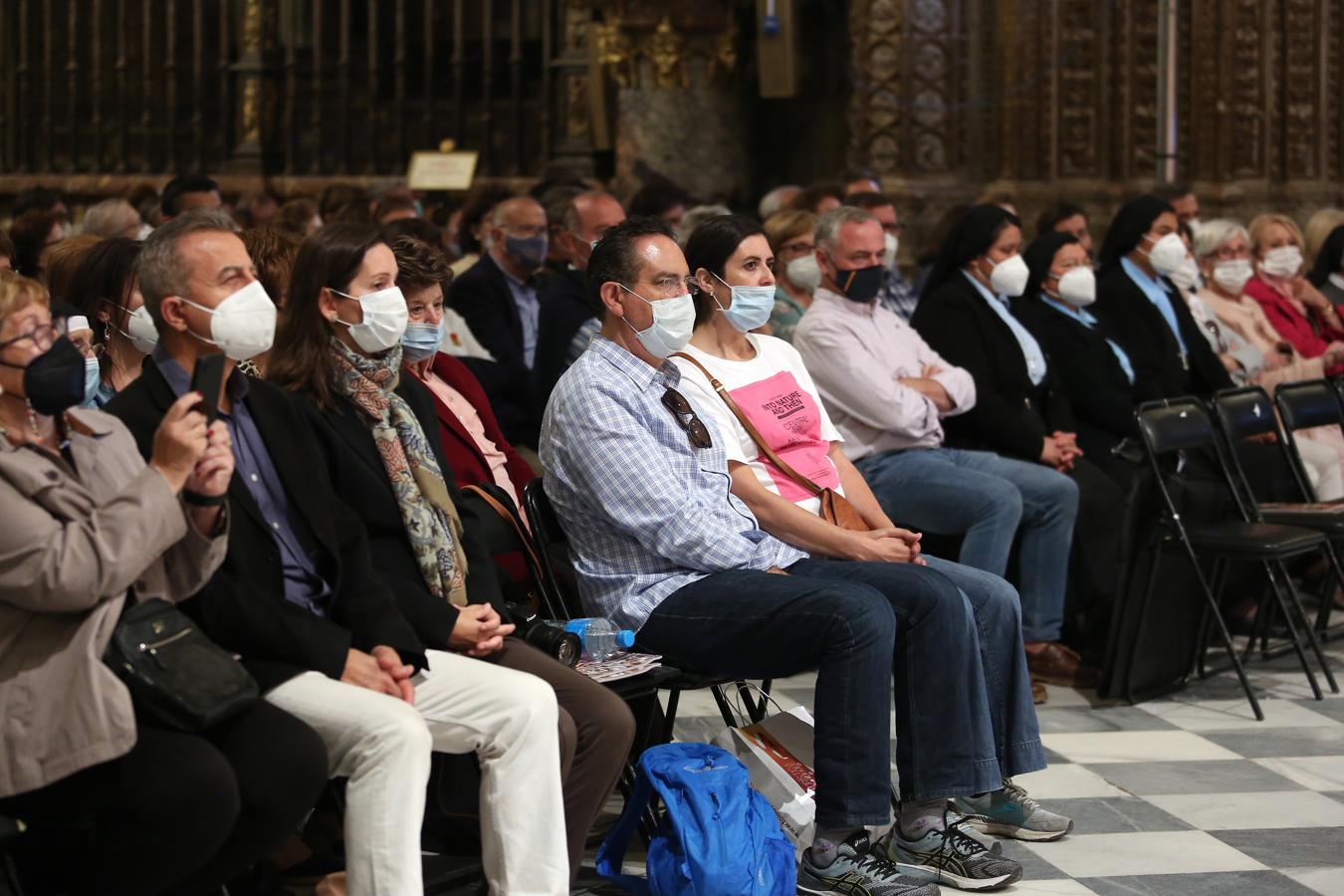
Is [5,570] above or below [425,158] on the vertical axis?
below

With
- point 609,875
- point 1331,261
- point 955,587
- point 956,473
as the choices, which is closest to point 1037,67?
point 1331,261

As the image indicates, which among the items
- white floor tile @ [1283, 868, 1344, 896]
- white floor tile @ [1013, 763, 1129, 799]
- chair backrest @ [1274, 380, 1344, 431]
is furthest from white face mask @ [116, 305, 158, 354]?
chair backrest @ [1274, 380, 1344, 431]

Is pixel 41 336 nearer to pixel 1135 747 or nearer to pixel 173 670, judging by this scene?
pixel 173 670

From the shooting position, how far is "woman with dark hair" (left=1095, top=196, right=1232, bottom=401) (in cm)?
721

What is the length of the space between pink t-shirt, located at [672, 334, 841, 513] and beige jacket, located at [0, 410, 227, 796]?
1.79 m

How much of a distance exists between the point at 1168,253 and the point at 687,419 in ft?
11.8

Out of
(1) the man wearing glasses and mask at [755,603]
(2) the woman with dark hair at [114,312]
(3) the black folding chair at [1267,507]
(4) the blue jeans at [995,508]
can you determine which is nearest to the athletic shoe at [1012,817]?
(1) the man wearing glasses and mask at [755,603]

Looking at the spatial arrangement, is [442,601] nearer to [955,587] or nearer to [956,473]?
[955,587]

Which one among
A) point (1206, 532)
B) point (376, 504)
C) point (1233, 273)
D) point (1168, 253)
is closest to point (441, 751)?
point (376, 504)

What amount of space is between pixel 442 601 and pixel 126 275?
4.06 ft

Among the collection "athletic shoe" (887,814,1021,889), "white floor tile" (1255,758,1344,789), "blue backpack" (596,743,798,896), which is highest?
"blue backpack" (596,743,798,896)

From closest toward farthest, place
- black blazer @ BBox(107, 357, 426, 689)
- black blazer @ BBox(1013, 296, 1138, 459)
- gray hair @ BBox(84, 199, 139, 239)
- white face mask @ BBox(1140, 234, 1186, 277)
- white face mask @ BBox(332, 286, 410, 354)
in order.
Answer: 1. black blazer @ BBox(107, 357, 426, 689)
2. white face mask @ BBox(332, 286, 410, 354)
3. black blazer @ BBox(1013, 296, 1138, 459)
4. white face mask @ BBox(1140, 234, 1186, 277)
5. gray hair @ BBox(84, 199, 139, 239)

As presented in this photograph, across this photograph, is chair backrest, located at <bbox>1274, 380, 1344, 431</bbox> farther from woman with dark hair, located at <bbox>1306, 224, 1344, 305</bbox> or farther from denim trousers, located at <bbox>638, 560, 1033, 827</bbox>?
denim trousers, located at <bbox>638, 560, 1033, 827</bbox>

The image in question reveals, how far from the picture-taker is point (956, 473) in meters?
5.87
